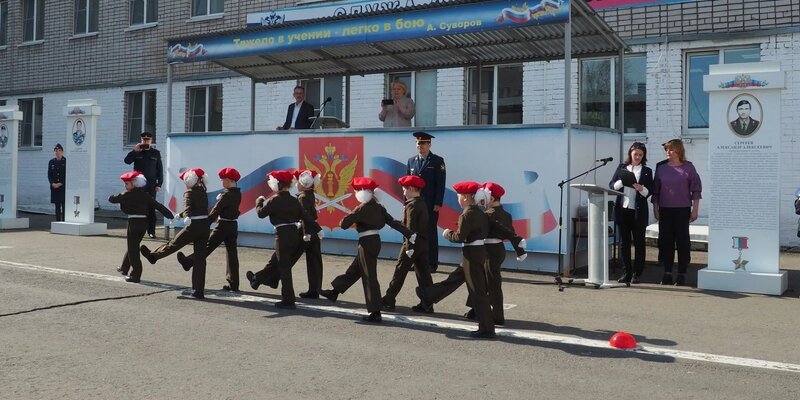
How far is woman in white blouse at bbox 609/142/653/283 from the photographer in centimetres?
1087

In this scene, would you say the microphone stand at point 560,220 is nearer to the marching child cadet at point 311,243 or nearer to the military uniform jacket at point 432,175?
the military uniform jacket at point 432,175

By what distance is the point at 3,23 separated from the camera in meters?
29.5

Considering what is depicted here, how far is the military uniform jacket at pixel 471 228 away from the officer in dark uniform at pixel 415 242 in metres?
0.96

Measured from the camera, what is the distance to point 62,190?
19.5 m

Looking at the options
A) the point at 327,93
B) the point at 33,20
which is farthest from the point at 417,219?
the point at 33,20

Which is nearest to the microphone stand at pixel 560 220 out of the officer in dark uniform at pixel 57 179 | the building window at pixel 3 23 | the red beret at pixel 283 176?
the red beret at pixel 283 176

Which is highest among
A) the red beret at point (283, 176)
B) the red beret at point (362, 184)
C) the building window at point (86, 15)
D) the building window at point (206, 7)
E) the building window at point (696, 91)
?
the building window at point (86, 15)

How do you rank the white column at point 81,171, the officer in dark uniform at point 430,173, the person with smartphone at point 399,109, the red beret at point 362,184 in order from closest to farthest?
1. the red beret at point 362,184
2. the officer in dark uniform at point 430,173
3. the person with smartphone at point 399,109
4. the white column at point 81,171

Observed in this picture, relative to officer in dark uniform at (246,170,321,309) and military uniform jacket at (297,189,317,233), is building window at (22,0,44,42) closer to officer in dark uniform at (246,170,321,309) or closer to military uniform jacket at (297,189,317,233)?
military uniform jacket at (297,189,317,233)

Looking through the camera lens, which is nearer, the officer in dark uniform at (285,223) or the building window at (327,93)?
the officer in dark uniform at (285,223)

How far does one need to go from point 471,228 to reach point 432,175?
12.9 ft

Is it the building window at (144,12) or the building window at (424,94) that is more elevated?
the building window at (144,12)

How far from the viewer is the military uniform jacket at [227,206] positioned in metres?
9.79

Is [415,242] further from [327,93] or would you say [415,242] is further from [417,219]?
[327,93]
